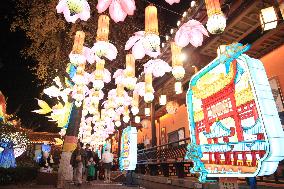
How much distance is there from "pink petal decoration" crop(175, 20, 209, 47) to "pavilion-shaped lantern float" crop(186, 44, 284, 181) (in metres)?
4.14

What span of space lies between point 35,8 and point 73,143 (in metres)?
9.30

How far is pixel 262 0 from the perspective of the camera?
327 inches

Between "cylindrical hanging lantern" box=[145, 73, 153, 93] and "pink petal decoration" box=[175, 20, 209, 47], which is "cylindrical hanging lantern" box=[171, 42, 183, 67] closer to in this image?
"pink petal decoration" box=[175, 20, 209, 47]

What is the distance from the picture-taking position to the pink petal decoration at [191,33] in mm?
9656

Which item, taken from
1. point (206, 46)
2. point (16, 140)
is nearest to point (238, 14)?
point (206, 46)

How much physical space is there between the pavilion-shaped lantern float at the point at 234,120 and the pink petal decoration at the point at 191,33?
4136 mm

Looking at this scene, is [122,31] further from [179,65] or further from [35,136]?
[35,136]

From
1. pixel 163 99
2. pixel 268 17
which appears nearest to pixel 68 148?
pixel 163 99

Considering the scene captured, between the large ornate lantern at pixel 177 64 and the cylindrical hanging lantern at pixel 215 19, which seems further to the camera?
the large ornate lantern at pixel 177 64

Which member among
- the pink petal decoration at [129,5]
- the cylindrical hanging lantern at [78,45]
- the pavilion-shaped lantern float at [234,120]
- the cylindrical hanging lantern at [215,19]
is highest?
the cylindrical hanging lantern at [78,45]

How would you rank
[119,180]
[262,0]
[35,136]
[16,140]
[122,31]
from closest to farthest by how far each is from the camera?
1. [262,0]
2. [122,31]
3. [119,180]
4. [16,140]
5. [35,136]

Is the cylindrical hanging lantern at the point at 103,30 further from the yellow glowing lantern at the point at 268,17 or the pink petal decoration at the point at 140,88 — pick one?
the pink petal decoration at the point at 140,88

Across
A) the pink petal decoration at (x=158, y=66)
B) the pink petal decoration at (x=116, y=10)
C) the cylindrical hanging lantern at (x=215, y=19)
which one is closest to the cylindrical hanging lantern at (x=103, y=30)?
the pink petal decoration at (x=116, y=10)

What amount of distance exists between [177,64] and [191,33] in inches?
54.8
